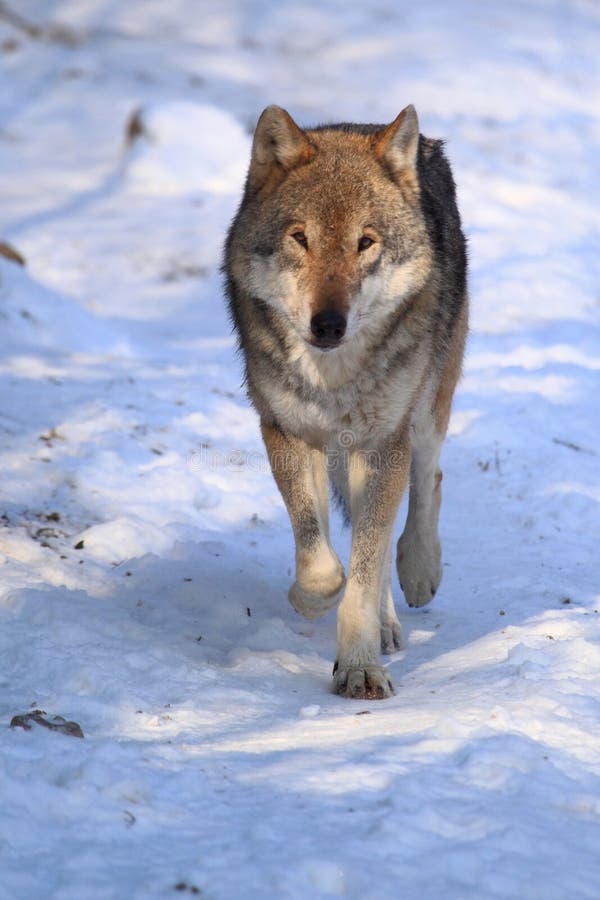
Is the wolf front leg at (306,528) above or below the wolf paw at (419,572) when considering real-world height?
above

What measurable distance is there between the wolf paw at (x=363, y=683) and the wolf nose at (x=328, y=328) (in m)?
1.18

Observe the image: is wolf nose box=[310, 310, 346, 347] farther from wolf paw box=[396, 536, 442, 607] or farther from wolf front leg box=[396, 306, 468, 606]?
wolf paw box=[396, 536, 442, 607]

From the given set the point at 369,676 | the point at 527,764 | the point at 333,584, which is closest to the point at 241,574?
the point at 333,584

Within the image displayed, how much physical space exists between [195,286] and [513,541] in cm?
642

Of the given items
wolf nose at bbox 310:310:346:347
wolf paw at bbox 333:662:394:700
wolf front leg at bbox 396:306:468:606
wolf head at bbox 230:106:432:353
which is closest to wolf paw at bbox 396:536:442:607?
wolf front leg at bbox 396:306:468:606

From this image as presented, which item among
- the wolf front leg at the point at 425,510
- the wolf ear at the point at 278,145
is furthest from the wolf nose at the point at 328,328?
the wolf front leg at the point at 425,510

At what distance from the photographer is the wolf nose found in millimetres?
4086

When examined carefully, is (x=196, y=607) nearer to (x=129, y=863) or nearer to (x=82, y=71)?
(x=129, y=863)

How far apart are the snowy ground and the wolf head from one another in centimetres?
137

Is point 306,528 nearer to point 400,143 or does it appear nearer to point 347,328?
point 347,328

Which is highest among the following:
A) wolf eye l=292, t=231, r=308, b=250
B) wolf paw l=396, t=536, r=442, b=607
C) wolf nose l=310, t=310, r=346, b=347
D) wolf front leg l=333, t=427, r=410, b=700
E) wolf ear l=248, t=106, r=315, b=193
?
wolf ear l=248, t=106, r=315, b=193

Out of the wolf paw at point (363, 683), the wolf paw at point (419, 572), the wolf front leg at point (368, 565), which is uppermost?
the wolf front leg at point (368, 565)

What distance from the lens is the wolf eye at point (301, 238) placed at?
4324 mm

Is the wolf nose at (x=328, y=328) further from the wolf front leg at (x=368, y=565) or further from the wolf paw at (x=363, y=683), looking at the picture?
the wolf paw at (x=363, y=683)
